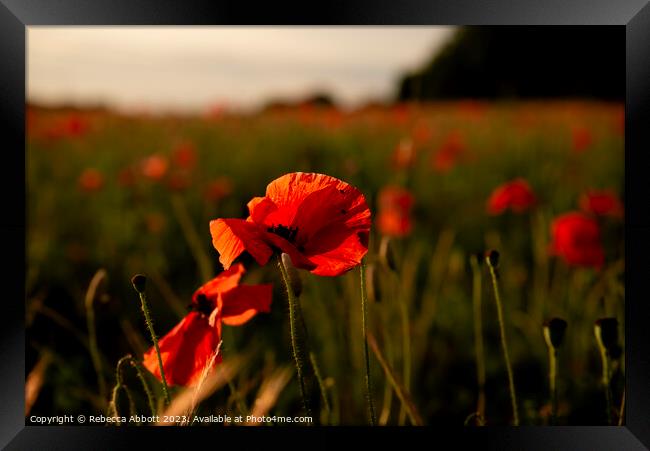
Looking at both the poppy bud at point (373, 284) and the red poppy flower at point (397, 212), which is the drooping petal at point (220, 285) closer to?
the poppy bud at point (373, 284)

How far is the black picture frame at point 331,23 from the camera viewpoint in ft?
3.44

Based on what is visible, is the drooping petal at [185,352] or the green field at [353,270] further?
the green field at [353,270]

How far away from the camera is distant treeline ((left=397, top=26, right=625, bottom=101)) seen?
7.68 feet

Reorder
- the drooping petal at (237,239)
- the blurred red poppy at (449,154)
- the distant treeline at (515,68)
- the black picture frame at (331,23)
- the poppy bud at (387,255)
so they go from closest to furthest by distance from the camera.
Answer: the drooping petal at (237,239)
the poppy bud at (387,255)
the black picture frame at (331,23)
the blurred red poppy at (449,154)
the distant treeline at (515,68)

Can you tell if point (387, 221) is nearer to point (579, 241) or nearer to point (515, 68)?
point (579, 241)

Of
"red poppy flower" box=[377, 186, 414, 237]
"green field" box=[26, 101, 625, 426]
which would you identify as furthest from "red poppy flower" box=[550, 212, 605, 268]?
"red poppy flower" box=[377, 186, 414, 237]

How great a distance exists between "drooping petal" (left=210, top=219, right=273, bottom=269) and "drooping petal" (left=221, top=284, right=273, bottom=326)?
11 centimetres

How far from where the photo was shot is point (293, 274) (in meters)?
0.70

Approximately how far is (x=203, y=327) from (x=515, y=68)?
91.2 inches

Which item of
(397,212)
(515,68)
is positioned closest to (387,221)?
(397,212)

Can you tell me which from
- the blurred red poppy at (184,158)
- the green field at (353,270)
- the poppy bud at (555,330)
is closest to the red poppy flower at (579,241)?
the green field at (353,270)

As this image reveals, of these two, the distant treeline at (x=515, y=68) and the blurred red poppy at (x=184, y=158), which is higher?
the distant treeline at (x=515, y=68)

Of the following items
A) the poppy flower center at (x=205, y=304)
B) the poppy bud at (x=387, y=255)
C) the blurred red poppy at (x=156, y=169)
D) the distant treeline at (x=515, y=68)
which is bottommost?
the poppy flower center at (x=205, y=304)

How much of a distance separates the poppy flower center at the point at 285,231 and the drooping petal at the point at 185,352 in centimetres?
17
